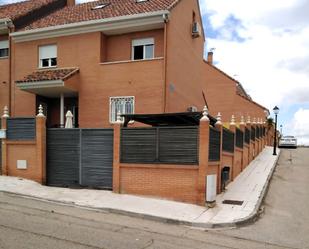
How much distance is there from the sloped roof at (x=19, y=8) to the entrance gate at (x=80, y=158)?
935cm

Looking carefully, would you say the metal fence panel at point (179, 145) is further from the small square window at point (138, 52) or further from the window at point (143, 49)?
the small square window at point (138, 52)

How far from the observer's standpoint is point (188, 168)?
1198 centimetres

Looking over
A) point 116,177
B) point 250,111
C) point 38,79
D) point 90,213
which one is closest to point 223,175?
point 116,177

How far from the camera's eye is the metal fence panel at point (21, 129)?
14.5 meters

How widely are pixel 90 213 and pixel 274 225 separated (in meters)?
4.88

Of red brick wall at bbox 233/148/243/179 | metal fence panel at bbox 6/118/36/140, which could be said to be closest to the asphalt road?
metal fence panel at bbox 6/118/36/140

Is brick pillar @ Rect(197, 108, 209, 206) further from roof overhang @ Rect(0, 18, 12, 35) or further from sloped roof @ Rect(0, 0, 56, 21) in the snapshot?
sloped roof @ Rect(0, 0, 56, 21)

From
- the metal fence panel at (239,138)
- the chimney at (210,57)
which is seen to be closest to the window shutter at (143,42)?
the metal fence panel at (239,138)

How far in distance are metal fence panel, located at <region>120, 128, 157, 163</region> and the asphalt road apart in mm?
2652

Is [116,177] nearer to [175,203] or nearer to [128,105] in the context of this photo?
[175,203]

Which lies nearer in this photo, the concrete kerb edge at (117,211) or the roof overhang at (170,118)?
the concrete kerb edge at (117,211)

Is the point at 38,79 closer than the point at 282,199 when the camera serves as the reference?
No

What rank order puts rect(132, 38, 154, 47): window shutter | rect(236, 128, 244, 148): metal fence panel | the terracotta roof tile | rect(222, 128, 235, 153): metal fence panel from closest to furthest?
rect(222, 128, 235, 153): metal fence panel, the terracotta roof tile, rect(132, 38, 154, 47): window shutter, rect(236, 128, 244, 148): metal fence panel

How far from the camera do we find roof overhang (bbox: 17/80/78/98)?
1741 centimetres
